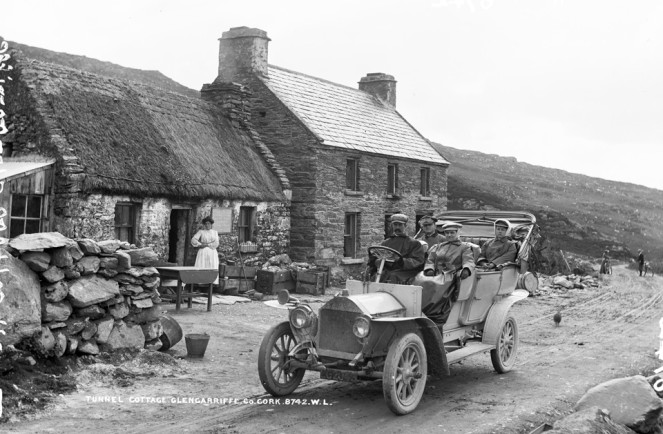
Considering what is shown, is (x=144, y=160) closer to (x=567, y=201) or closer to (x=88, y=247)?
(x=88, y=247)

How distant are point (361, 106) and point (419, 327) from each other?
21192mm

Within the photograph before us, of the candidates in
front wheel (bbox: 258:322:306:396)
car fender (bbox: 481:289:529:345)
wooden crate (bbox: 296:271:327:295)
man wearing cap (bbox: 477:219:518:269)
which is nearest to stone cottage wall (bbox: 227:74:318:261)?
wooden crate (bbox: 296:271:327:295)

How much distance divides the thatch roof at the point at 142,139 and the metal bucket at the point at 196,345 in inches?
255

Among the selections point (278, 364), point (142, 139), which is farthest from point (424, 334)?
point (142, 139)

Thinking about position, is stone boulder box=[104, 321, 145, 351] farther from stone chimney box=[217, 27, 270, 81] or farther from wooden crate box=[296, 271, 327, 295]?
stone chimney box=[217, 27, 270, 81]

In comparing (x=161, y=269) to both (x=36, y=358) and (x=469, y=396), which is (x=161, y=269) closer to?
(x=36, y=358)

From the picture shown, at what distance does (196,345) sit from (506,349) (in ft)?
14.6

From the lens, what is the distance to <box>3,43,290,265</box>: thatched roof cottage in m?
14.9

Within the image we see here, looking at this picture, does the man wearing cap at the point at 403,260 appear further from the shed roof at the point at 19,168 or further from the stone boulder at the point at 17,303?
the shed roof at the point at 19,168

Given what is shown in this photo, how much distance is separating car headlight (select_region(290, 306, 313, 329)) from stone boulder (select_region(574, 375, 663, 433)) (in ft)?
10.1

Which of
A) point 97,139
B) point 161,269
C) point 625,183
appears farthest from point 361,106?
point 625,183

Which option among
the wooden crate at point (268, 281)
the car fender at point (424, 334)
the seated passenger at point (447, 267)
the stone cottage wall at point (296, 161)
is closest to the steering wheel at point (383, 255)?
the seated passenger at point (447, 267)

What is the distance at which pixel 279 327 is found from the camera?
764 cm

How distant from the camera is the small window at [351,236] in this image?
77.6 feet
